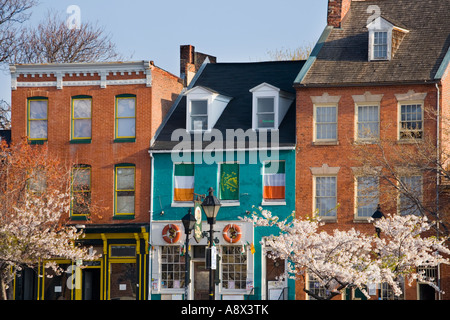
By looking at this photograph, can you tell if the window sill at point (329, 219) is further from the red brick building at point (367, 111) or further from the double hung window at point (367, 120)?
the double hung window at point (367, 120)

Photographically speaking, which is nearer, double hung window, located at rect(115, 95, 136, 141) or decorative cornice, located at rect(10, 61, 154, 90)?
decorative cornice, located at rect(10, 61, 154, 90)

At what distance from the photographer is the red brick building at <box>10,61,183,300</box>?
39.5 meters

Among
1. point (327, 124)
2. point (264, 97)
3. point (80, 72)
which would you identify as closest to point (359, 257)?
point (327, 124)

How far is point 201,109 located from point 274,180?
4885 mm

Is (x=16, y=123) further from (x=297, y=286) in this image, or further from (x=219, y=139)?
(x=297, y=286)

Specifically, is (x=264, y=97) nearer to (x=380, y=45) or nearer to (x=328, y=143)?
(x=328, y=143)

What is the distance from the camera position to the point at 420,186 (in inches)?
A: 1412

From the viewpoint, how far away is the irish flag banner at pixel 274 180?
3809cm

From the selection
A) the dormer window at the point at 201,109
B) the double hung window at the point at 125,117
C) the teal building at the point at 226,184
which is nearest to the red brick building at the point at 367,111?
the teal building at the point at 226,184

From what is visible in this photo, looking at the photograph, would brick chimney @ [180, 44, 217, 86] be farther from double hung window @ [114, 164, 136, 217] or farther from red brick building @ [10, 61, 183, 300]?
double hung window @ [114, 164, 136, 217]

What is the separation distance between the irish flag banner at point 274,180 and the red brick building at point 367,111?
772 millimetres

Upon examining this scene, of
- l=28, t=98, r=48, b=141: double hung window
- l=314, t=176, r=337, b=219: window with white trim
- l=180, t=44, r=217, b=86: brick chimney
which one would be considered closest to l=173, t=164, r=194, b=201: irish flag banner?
l=314, t=176, r=337, b=219: window with white trim

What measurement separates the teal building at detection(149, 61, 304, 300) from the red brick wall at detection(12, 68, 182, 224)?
586mm

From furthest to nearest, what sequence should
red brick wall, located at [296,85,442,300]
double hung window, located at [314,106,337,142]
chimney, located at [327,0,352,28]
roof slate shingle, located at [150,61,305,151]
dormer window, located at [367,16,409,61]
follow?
1. chimney, located at [327,0,352,28]
2. roof slate shingle, located at [150,61,305,151]
3. dormer window, located at [367,16,409,61]
4. double hung window, located at [314,106,337,142]
5. red brick wall, located at [296,85,442,300]
